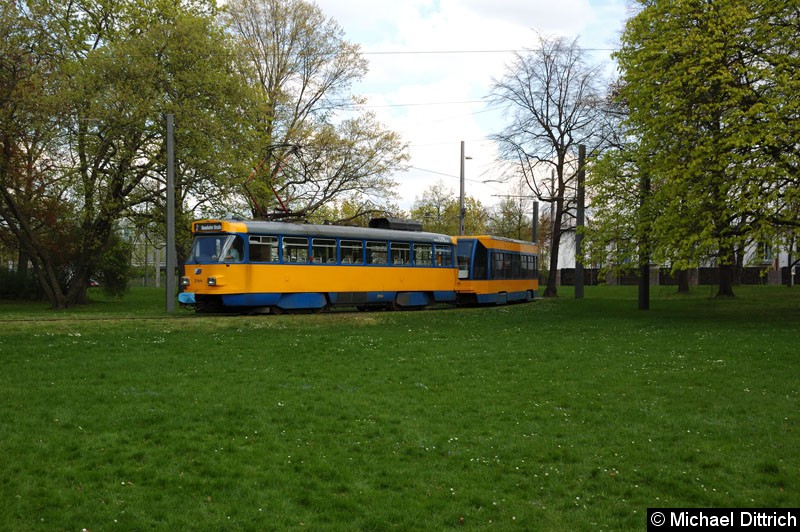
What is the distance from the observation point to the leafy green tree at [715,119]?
2044 centimetres

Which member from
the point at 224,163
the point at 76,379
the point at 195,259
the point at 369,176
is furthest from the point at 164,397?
the point at 369,176

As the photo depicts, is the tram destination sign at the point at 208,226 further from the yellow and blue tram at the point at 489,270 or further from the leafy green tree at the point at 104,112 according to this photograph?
the yellow and blue tram at the point at 489,270

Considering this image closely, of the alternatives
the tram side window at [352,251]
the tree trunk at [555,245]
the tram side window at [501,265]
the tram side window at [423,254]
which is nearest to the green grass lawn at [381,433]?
the tram side window at [352,251]

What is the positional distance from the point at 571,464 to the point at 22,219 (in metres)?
29.2

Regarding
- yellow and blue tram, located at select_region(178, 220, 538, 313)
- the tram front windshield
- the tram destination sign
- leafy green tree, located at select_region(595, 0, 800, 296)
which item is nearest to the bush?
yellow and blue tram, located at select_region(178, 220, 538, 313)

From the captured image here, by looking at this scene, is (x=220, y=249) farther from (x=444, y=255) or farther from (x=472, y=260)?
(x=472, y=260)

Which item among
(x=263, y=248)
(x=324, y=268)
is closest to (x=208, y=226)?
(x=263, y=248)

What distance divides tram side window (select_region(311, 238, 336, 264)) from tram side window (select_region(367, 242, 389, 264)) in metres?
1.82

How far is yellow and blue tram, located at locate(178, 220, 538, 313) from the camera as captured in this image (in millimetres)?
21328

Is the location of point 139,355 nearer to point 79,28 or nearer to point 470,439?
point 470,439

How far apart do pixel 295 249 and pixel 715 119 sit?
43.4ft

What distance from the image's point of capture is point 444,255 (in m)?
29.5

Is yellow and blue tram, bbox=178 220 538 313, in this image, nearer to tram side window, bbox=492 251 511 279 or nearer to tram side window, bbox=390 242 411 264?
tram side window, bbox=390 242 411 264

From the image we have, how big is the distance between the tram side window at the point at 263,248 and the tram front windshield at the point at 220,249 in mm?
404
